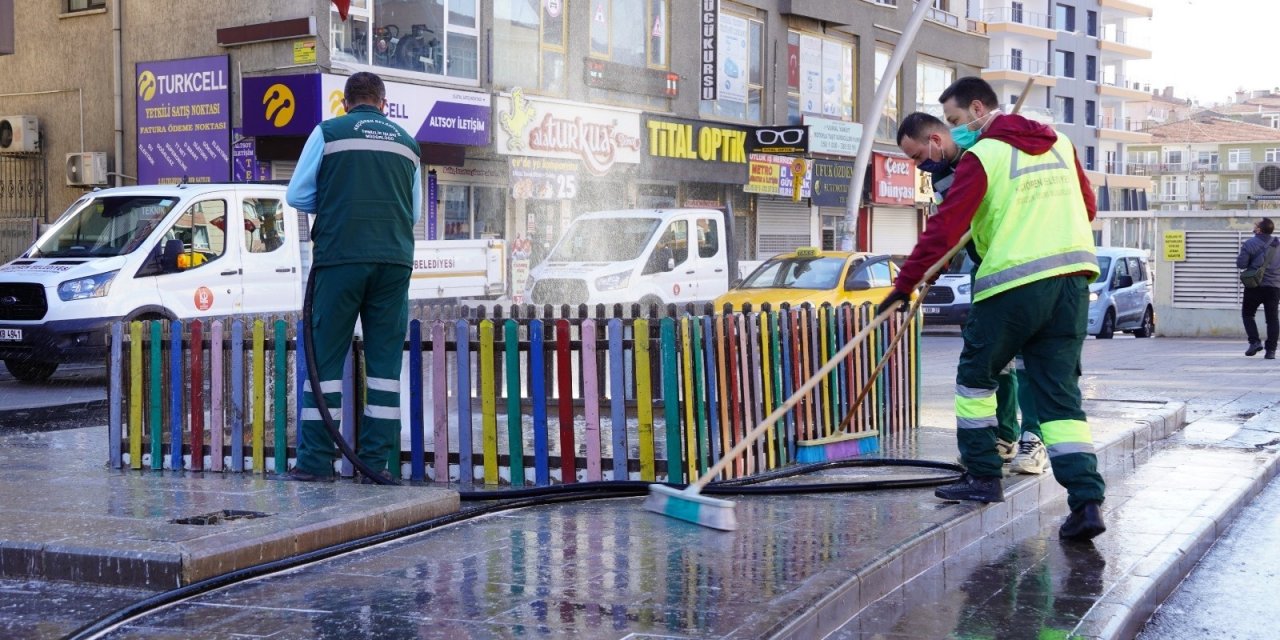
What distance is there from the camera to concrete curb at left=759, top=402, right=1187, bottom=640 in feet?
15.1

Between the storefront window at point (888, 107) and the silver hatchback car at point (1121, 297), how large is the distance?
13.1 m

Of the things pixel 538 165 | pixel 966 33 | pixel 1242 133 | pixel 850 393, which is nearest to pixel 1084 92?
pixel 1242 133

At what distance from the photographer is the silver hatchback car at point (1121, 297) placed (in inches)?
954

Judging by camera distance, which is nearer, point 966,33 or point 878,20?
point 878,20

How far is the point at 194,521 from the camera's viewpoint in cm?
566

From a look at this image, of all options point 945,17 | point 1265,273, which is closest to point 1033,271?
point 1265,273

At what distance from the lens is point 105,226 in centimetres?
1451

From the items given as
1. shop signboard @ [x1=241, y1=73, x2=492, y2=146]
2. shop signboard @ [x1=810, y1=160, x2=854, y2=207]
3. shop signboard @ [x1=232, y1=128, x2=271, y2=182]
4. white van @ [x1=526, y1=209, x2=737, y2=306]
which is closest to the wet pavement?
white van @ [x1=526, y1=209, x2=737, y2=306]

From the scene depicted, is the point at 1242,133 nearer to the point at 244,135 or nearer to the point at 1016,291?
the point at 244,135

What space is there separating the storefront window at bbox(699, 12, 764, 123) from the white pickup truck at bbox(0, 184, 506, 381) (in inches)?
672

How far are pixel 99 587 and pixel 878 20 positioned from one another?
35135mm

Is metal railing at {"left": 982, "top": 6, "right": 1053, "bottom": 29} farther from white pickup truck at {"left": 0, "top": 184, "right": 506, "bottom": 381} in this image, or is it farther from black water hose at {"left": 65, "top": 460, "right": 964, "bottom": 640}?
black water hose at {"left": 65, "top": 460, "right": 964, "bottom": 640}

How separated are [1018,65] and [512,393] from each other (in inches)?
2960

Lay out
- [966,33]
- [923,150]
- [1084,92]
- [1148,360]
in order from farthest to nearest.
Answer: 1. [1084,92]
2. [966,33]
3. [1148,360]
4. [923,150]
